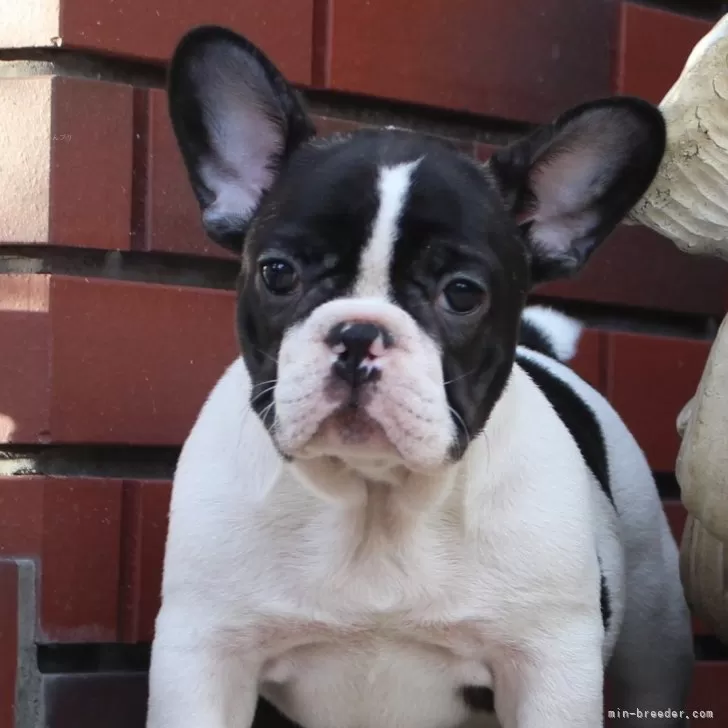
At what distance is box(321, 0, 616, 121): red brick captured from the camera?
2.45 meters

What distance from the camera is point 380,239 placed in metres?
1.68

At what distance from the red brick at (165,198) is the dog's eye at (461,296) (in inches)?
29.1

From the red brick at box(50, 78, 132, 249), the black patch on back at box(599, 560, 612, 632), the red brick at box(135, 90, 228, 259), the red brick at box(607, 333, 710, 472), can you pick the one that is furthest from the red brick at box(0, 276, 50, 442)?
Answer: the red brick at box(607, 333, 710, 472)

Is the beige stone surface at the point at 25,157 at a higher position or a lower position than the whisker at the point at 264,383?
higher

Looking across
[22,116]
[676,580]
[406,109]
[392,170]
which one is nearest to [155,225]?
[22,116]

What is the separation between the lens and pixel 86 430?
224 cm

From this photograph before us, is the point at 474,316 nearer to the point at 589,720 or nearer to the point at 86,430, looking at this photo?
the point at 589,720

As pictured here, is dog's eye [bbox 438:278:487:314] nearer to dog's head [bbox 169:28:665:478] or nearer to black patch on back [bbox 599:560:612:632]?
dog's head [bbox 169:28:665:478]

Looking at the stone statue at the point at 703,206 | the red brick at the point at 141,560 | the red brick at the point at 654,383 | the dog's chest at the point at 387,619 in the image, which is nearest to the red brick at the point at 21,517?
the red brick at the point at 141,560

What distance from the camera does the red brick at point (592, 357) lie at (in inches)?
107

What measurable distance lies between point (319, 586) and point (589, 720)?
1.23ft

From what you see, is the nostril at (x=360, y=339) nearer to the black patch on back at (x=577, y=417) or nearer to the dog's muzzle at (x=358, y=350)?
the dog's muzzle at (x=358, y=350)

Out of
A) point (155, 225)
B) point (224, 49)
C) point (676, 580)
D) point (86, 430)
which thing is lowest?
point (676, 580)

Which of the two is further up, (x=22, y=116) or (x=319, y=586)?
(x=22, y=116)
